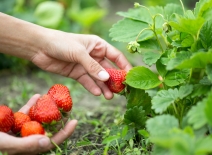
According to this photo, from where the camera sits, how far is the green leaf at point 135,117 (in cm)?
170

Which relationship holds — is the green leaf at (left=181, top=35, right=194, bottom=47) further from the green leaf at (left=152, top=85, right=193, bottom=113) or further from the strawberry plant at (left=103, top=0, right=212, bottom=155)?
the green leaf at (left=152, top=85, right=193, bottom=113)

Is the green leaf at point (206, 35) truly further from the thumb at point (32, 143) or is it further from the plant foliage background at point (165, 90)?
the thumb at point (32, 143)

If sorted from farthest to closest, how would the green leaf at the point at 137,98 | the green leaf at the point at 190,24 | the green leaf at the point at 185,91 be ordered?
the green leaf at the point at 137,98, the green leaf at the point at 185,91, the green leaf at the point at 190,24

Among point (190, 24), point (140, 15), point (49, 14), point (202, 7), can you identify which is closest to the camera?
point (190, 24)

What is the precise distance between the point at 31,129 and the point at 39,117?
0.06 m

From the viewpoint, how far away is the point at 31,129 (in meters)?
1.54

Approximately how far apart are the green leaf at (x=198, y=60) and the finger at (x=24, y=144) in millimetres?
576

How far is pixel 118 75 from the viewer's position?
71.4 inches

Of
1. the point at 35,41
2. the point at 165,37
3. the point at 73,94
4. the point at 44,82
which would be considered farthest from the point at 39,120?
the point at 44,82

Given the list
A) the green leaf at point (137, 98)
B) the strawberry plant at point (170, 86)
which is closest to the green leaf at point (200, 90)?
the strawberry plant at point (170, 86)

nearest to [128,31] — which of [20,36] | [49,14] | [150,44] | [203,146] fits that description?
[150,44]

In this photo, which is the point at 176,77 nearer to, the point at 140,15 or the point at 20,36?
the point at 140,15

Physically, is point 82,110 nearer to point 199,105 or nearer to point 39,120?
point 39,120

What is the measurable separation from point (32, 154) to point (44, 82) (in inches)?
64.6
